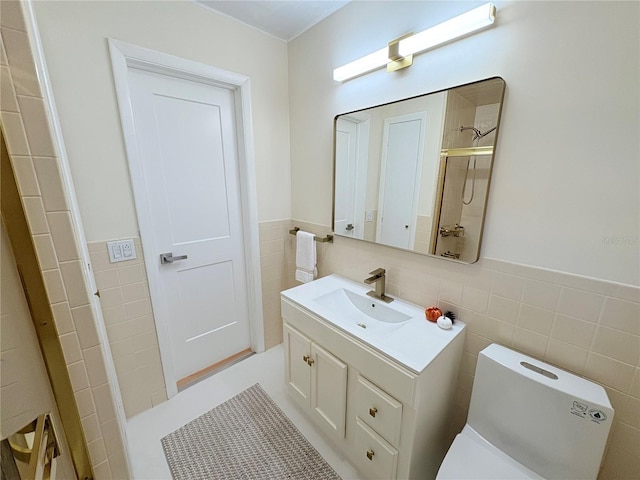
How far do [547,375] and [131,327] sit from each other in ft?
6.82

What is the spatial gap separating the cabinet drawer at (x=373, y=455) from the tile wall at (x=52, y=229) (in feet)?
3.34

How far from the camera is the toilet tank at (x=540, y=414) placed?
2.82ft

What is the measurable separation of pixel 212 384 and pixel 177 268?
0.92 meters

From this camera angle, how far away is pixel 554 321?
101cm

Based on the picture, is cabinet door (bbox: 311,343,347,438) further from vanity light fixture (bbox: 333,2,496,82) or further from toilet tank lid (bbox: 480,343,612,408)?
vanity light fixture (bbox: 333,2,496,82)

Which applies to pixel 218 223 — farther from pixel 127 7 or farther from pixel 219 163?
pixel 127 7

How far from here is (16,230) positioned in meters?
0.66

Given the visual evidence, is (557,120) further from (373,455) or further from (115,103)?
(115,103)

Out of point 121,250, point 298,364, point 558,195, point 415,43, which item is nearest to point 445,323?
point 558,195

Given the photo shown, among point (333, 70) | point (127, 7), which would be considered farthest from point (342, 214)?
point (127, 7)

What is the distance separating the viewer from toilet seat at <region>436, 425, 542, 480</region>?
37.0 inches

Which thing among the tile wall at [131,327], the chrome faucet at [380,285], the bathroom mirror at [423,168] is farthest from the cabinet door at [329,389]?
the tile wall at [131,327]

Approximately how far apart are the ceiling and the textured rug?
250 cm

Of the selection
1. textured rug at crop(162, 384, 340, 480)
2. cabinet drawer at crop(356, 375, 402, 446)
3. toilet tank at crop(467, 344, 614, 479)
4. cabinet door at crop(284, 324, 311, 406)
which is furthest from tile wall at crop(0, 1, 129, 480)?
toilet tank at crop(467, 344, 614, 479)
